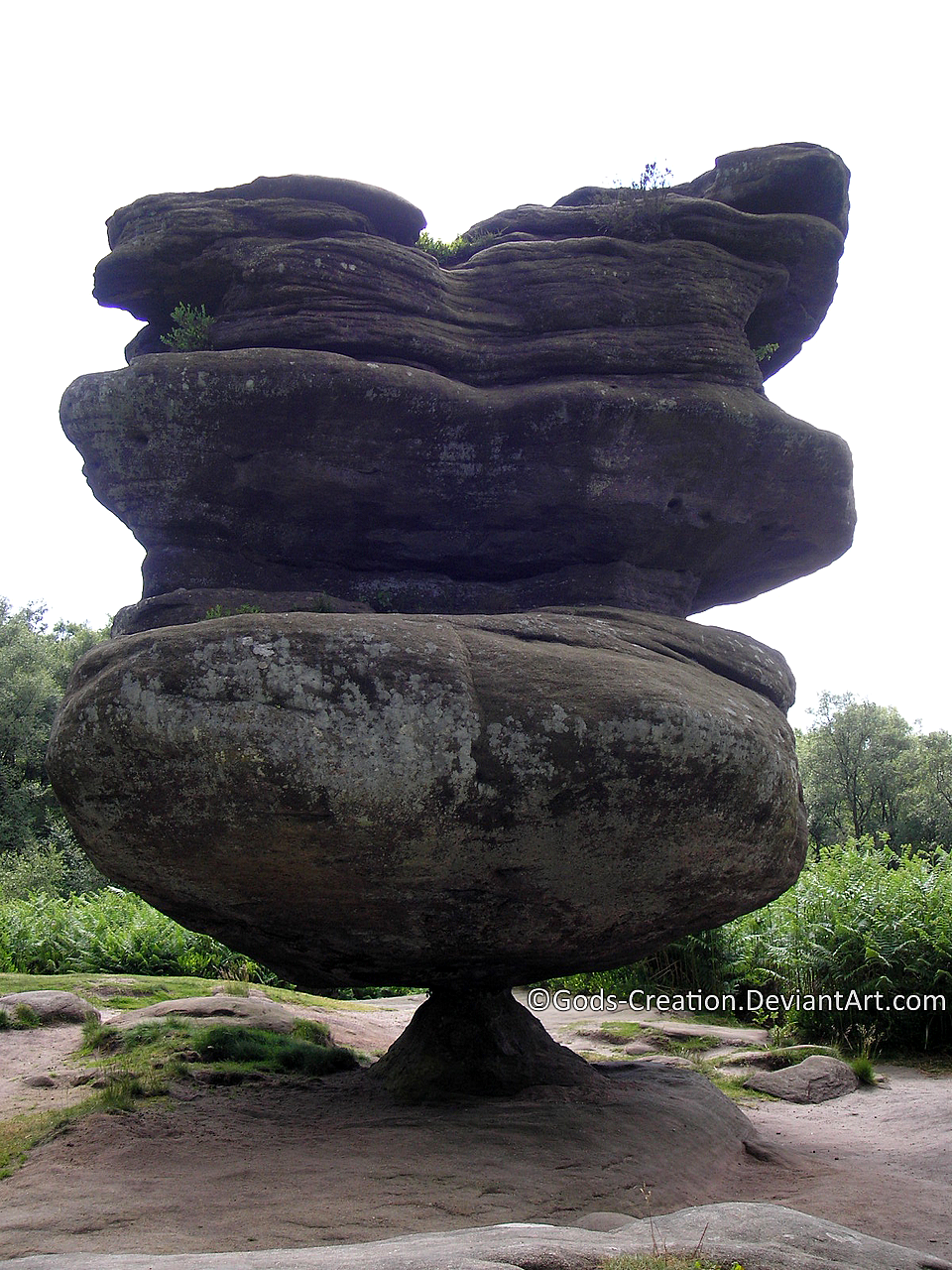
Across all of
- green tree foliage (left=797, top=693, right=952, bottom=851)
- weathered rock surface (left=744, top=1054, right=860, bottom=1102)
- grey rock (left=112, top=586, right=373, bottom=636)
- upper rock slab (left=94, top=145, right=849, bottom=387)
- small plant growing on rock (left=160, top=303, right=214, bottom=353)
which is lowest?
weathered rock surface (left=744, top=1054, right=860, bottom=1102)

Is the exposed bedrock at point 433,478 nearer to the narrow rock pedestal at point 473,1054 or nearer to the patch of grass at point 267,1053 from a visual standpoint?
the narrow rock pedestal at point 473,1054

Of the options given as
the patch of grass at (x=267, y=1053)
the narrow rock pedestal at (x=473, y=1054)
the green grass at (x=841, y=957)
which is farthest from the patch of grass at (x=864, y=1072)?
the patch of grass at (x=267, y=1053)

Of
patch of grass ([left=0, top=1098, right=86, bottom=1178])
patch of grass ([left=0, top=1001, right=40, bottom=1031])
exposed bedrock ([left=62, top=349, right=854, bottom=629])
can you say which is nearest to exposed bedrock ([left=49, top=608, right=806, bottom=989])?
patch of grass ([left=0, top=1098, right=86, bottom=1178])

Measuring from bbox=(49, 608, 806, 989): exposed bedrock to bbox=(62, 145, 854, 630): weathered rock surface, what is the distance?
6.73 ft

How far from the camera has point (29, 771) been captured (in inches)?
1262

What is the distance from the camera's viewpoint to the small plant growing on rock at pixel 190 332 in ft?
30.9

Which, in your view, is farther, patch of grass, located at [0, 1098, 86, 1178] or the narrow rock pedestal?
the narrow rock pedestal

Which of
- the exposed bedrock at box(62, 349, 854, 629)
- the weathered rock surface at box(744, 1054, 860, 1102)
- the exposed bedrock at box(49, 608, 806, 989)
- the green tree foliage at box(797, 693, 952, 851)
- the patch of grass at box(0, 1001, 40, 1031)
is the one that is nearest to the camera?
the exposed bedrock at box(49, 608, 806, 989)

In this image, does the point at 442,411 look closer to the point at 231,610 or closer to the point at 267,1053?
the point at 231,610

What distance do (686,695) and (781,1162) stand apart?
170 inches

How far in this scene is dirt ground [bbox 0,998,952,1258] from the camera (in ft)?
19.1

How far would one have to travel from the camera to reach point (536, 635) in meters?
7.82

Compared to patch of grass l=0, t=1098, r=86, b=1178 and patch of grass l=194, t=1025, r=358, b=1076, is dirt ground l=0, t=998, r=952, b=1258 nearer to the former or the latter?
patch of grass l=0, t=1098, r=86, b=1178

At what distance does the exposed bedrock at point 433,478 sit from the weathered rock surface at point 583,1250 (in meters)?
5.29
